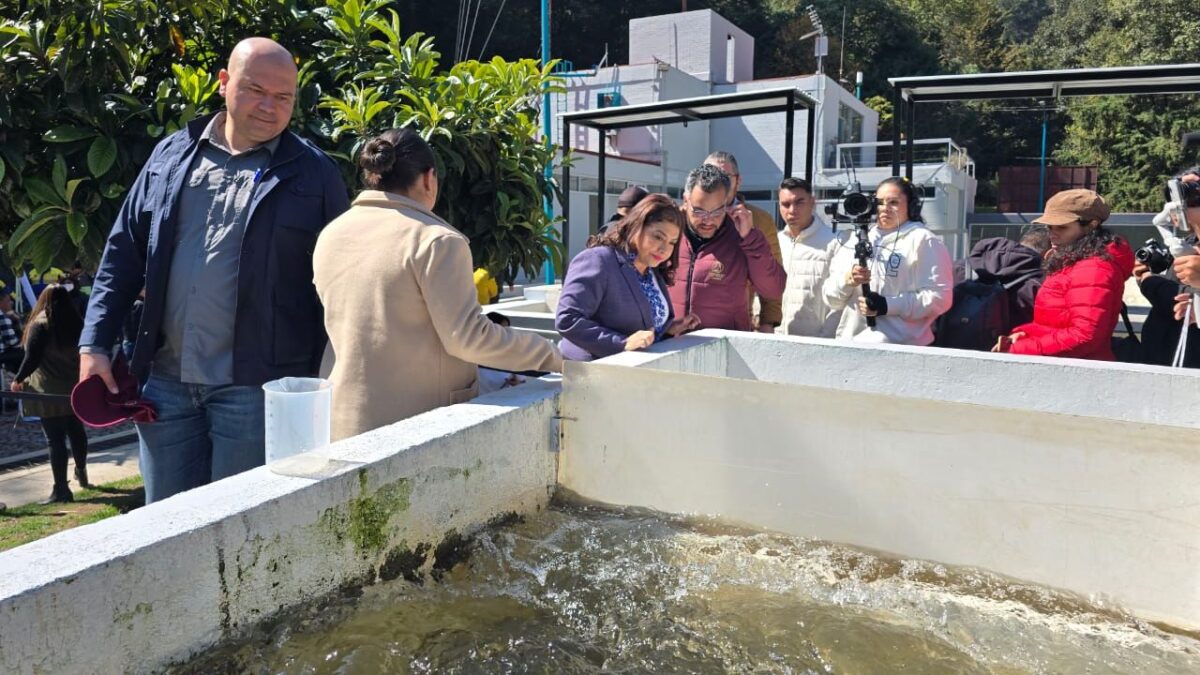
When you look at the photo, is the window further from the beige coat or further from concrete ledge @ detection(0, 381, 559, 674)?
concrete ledge @ detection(0, 381, 559, 674)

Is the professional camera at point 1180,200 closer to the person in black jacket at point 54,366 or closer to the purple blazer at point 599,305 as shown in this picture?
the purple blazer at point 599,305

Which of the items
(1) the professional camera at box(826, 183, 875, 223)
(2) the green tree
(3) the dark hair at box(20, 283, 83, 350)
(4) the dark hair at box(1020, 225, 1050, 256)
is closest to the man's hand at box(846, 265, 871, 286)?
(1) the professional camera at box(826, 183, 875, 223)

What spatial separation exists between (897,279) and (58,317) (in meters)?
5.74

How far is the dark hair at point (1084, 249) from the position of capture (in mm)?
3773

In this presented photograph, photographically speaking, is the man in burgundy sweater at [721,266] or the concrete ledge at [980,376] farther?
the man in burgundy sweater at [721,266]

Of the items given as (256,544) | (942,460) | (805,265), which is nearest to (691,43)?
(805,265)

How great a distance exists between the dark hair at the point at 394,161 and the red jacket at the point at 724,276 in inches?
80.3

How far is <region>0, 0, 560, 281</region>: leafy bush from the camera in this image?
3.52 meters

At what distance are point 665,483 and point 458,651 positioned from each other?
1.14 metres

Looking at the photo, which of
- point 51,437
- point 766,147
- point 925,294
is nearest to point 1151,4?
point 766,147

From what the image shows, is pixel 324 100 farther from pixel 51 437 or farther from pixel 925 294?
pixel 51 437

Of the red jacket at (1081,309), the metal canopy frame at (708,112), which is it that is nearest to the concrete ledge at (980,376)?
the red jacket at (1081,309)

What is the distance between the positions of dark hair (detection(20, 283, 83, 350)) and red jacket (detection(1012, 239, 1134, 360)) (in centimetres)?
623

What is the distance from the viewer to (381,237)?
2.41m
